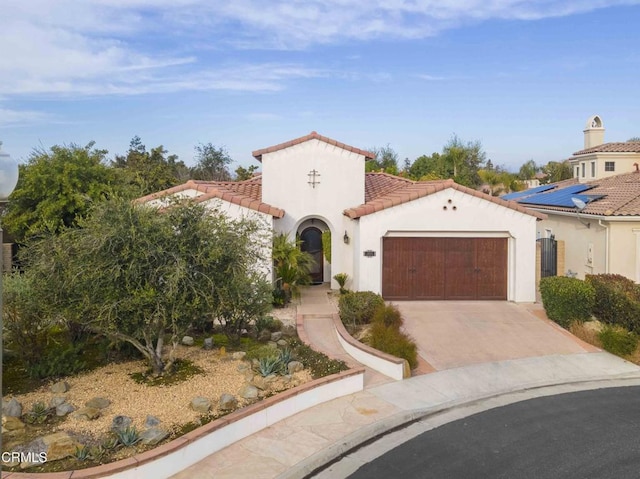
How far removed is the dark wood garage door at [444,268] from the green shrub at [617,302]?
3.70 meters

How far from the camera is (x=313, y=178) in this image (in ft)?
67.3

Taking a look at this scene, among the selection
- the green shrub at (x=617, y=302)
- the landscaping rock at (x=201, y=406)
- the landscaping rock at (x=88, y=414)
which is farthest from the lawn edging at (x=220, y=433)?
the green shrub at (x=617, y=302)

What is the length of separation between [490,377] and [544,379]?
3.83ft

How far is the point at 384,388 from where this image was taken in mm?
11414

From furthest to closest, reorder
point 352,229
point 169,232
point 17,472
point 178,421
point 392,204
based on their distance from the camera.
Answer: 1. point 352,229
2. point 392,204
3. point 169,232
4. point 178,421
5. point 17,472

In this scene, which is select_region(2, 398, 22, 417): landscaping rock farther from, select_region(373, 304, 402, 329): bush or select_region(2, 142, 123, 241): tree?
select_region(2, 142, 123, 241): tree

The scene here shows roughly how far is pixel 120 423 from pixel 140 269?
2.51m

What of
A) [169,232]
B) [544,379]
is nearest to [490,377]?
[544,379]

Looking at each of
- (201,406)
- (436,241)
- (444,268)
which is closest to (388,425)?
(201,406)

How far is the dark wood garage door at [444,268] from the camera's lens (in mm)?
19156

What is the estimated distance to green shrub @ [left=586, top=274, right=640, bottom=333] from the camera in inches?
561

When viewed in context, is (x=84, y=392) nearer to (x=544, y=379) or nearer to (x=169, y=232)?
(x=169, y=232)

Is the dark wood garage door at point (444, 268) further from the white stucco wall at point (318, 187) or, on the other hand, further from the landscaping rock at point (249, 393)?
the landscaping rock at point (249, 393)

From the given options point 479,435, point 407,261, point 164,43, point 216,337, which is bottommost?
point 479,435
